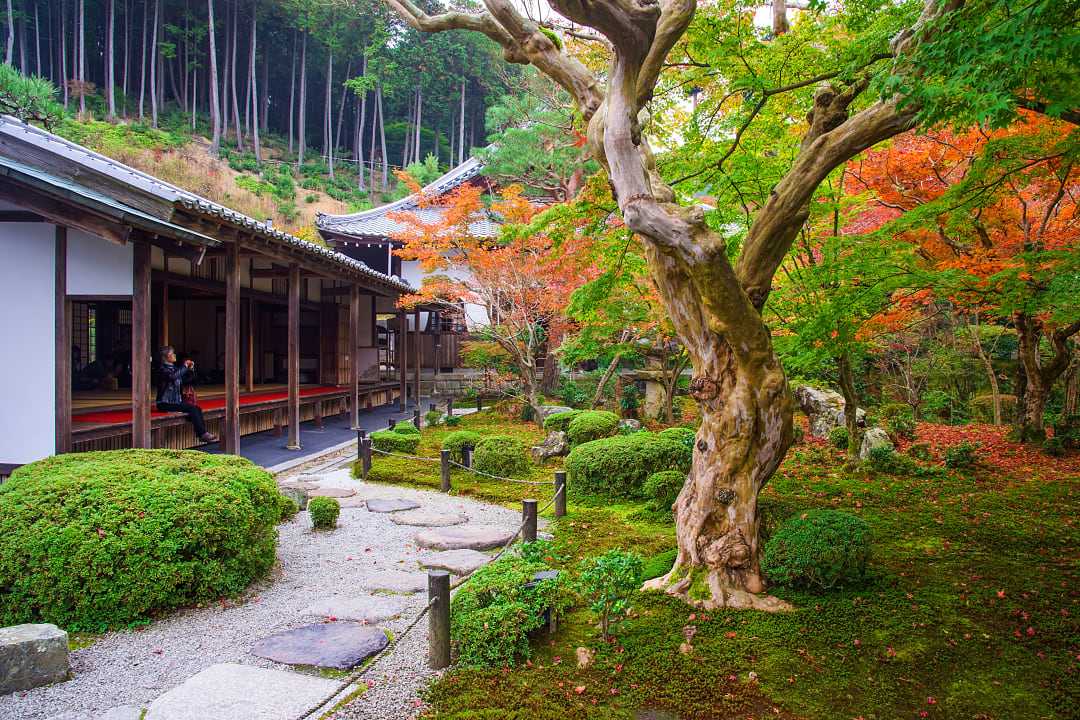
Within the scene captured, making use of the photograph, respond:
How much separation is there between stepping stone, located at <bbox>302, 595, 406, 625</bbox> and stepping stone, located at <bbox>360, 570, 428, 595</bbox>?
0.67 feet

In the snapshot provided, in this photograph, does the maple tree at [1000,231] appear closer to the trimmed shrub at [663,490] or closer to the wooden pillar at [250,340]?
the trimmed shrub at [663,490]

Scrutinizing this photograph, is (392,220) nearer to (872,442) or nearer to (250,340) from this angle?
(250,340)

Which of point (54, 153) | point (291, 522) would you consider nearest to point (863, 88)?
point (291, 522)

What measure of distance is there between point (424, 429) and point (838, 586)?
468 inches

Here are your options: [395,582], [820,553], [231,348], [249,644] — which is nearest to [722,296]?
[820,553]

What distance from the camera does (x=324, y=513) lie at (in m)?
7.27

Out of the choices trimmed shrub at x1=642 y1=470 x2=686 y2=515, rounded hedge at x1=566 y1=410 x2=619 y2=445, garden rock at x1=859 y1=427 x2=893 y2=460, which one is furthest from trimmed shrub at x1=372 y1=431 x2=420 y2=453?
garden rock at x1=859 y1=427 x2=893 y2=460

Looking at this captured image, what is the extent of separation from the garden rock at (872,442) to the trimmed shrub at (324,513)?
7.95 metres

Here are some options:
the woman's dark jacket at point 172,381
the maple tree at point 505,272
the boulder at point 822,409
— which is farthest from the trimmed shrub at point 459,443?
the boulder at point 822,409

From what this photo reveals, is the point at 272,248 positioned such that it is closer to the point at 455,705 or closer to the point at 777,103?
the point at 777,103

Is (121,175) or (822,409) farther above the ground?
(121,175)

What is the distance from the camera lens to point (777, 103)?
7.23 m

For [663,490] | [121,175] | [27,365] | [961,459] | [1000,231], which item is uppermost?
[121,175]

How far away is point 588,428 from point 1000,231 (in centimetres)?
739
